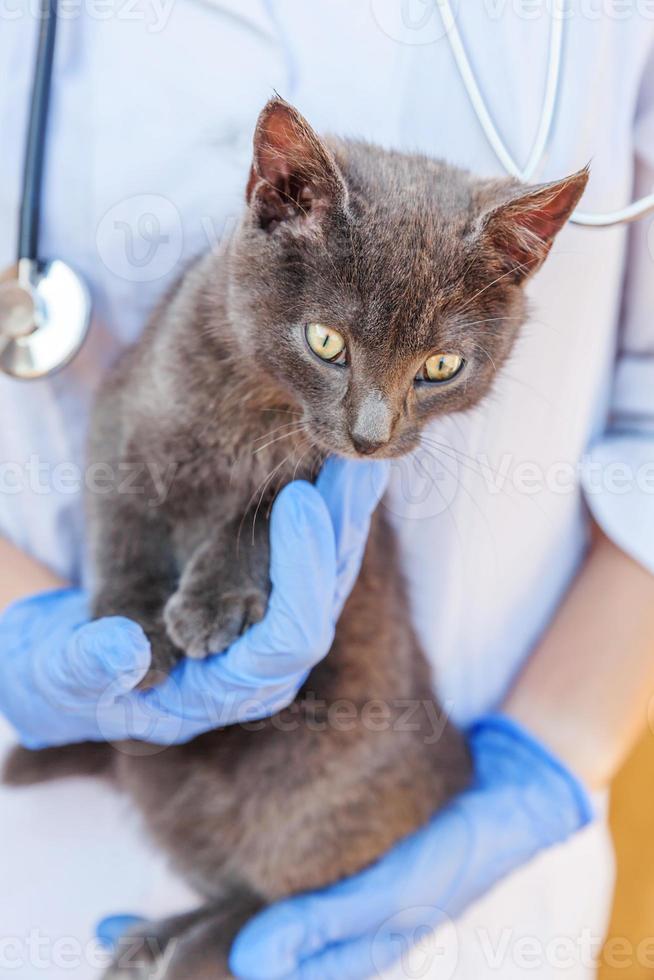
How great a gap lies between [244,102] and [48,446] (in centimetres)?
48

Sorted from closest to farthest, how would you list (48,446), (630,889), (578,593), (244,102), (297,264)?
(297,264) → (244,102) → (48,446) → (578,593) → (630,889)

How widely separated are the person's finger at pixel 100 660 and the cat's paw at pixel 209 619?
56 mm

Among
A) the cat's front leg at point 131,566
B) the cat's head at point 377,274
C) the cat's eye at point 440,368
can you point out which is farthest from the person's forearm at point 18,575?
the cat's eye at point 440,368

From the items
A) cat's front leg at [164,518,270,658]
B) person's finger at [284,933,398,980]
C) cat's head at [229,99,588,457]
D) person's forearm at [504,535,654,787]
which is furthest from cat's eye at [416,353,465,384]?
person's finger at [284,933,398,980]

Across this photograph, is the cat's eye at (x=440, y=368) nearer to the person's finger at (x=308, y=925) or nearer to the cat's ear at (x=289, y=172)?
the cat's ear at (x=289, y=172)

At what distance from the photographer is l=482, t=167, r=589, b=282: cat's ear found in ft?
1.99

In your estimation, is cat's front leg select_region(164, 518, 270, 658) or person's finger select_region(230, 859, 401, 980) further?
person's finger select_region(230, 859, 401, 980)

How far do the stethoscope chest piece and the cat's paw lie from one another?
1.00 ft

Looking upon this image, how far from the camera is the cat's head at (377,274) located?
2.20 ft

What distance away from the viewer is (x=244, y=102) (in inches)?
32.2

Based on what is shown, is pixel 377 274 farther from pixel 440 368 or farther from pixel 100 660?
pixel 100 660

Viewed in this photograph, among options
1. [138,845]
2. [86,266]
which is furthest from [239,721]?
[86,266]

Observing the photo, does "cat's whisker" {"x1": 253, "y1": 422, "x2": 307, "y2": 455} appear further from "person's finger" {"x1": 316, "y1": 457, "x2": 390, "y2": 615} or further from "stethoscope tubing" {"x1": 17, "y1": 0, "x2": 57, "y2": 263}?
"stethoscope tubing" {"x1": 17, "y1": 0, "x2": 57, "y2": 263}

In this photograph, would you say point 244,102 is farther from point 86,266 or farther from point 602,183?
point 602,183
